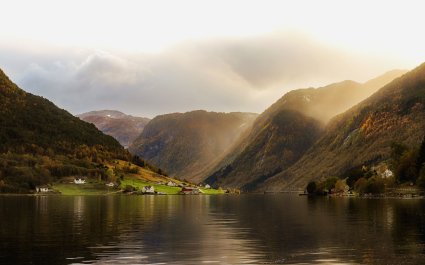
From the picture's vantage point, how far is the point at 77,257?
52.4 m

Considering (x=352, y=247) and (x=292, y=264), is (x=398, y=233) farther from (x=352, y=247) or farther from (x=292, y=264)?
(x=292, y=264)

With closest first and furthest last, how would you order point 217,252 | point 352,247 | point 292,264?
1. point 292,264
2. point 217,252
3. point 352,247

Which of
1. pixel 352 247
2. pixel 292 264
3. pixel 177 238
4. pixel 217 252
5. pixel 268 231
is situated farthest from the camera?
pixel 268 231

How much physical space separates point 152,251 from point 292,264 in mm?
16750

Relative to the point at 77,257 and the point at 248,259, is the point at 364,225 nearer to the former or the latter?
the point at 248,259

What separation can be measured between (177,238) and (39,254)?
21.7 metres

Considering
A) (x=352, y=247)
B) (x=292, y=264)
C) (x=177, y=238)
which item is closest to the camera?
(x=292, y=264)

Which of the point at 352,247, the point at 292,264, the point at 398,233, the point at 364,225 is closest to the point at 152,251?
the point at 292,264

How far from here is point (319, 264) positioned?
4809cm

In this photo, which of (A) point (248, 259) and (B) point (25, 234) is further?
(B) point (25, 234)

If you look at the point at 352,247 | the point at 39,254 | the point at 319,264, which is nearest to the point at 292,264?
the point at 319,264

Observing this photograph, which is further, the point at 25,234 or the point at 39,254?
the point at 25,234

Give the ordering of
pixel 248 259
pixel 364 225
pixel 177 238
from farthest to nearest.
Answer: pixel 364 225, pixel 177 238, pixel 248 259

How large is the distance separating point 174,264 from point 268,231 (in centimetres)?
3590
